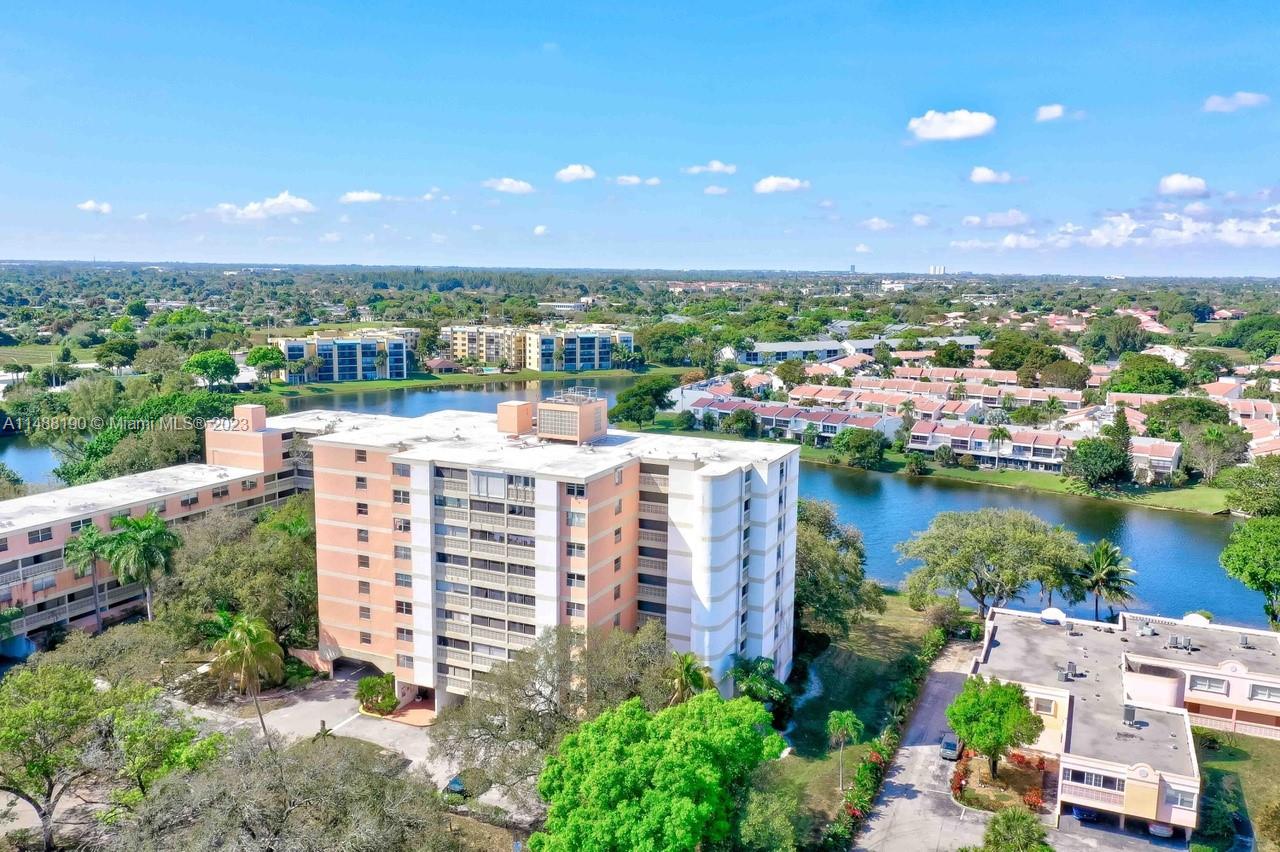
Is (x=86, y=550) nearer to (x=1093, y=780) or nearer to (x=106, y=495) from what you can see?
(x=106, y=495)

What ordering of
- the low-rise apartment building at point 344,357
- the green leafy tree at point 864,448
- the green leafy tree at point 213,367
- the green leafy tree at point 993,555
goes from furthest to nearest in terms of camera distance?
the low-rise apartment building at point 344,357, the green leafy tree at point 213,367, the green leafy tree at point 864,448, the green leafy tree at point 993,555

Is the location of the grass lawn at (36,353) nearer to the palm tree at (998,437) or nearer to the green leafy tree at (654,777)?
the palm tree at (998,437)

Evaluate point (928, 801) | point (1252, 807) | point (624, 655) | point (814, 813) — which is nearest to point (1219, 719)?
point (1252, 807)

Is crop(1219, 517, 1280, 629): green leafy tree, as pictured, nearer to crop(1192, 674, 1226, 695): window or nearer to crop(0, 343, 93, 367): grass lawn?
crop(1192, 674, 1226, 695): window

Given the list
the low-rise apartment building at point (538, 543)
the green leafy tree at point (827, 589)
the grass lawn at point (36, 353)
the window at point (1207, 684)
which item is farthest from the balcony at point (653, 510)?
the grass lawn at point (36, 353)

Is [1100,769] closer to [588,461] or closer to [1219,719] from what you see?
[1219,719]

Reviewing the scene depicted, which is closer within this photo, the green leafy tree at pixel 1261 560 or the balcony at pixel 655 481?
the balcony at pixel 655 481

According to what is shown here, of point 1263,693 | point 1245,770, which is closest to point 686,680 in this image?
point 1245,770
